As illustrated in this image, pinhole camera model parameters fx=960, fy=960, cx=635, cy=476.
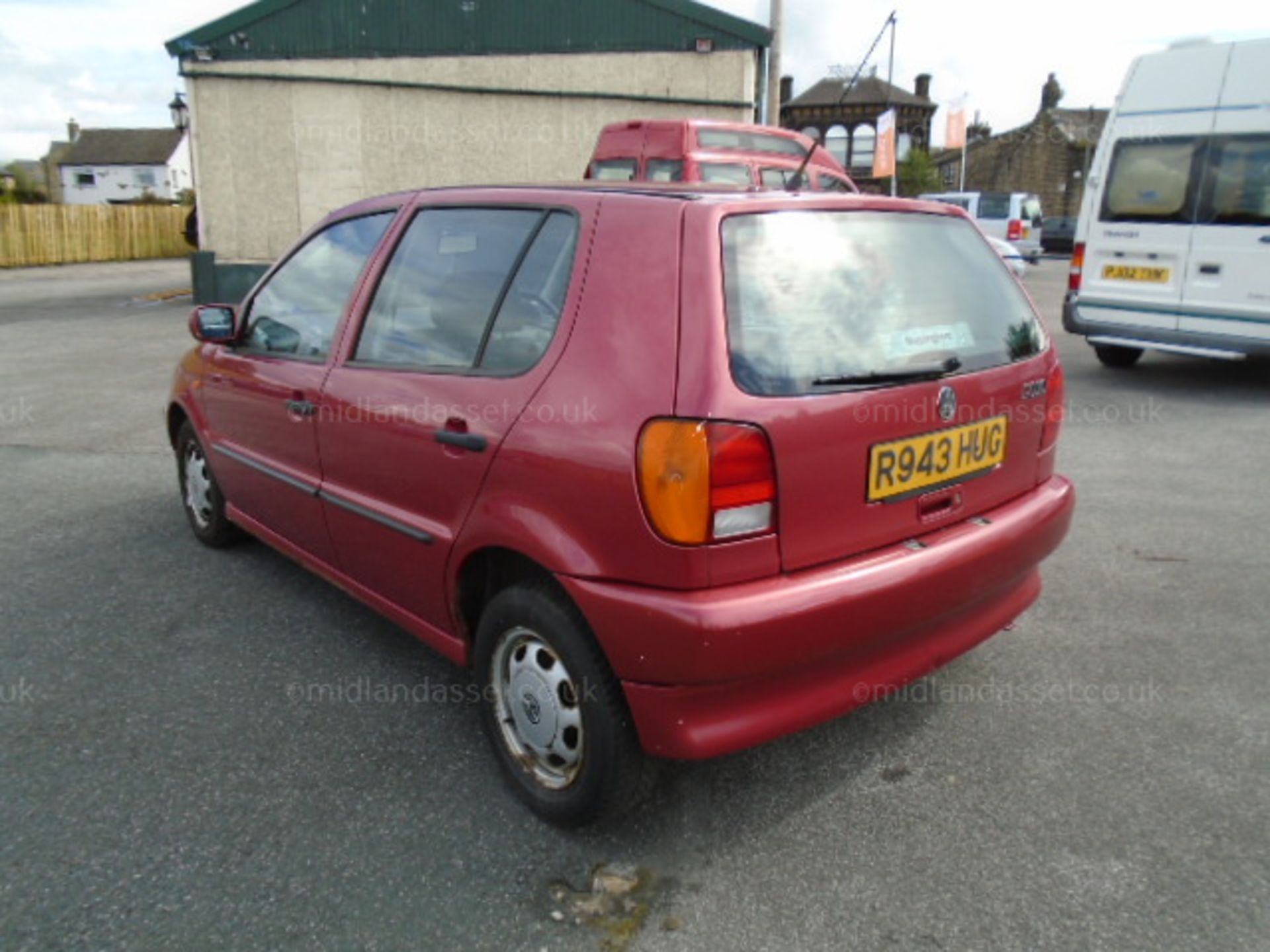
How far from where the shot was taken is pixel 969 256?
114 inches

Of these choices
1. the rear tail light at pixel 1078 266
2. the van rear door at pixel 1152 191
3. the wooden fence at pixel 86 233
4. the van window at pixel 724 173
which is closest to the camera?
the van rear door at pixel 1152 191

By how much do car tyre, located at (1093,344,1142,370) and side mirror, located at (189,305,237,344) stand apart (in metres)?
8.43

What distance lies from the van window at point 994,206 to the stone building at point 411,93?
13.9 m

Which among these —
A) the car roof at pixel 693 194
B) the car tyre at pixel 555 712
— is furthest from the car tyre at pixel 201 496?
the car tyre at pixel 555 712

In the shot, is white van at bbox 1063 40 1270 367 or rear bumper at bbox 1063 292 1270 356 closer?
white van at bbox 1063 40 1270 367

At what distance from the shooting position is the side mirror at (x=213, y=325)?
3.86 metres

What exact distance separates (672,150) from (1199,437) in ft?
20.4

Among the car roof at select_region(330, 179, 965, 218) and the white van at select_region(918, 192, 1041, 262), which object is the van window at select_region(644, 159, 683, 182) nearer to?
the car roof at select_region(330, 179, 965, 218)

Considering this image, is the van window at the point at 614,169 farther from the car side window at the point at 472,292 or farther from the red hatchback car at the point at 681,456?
the red hatchback car at the point at 681,456

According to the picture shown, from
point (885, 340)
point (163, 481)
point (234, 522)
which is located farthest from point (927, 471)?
point (163, 481)

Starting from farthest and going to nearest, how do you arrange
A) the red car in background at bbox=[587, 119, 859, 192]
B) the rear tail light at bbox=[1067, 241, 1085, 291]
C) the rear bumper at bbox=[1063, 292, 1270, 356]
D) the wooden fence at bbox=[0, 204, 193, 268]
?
the wooden fence at bbox=[0, 204, 193, 268] < the red car in background at bbox=[587, 119, 859, 192] < the rear tail light at bbox=[1067, 241, 1085, 291] < the rear bumper at bbox=[1063, 292, 1270, 356]

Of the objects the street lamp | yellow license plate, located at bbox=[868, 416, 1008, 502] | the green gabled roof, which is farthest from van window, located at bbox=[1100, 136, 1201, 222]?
the street lamp

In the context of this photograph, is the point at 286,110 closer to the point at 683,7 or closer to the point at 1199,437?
the point at 683,7

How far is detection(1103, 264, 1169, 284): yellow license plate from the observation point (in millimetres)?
8516
